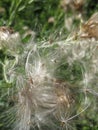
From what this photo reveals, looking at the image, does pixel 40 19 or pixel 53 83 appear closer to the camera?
pixel 53 83

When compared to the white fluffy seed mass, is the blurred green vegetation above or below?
above

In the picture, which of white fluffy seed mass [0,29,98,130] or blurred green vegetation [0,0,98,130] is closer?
white fluffy seed mass [0,29,98,130]

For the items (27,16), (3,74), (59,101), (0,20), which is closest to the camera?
(59,101)

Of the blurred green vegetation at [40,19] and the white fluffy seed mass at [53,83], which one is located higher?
the blurred green vegetation at [40,19]

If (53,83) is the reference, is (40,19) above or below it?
above

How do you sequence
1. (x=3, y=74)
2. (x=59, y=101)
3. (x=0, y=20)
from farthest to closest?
(x=0, y=20) < (x=3, y=74) < (x=59, y=101)

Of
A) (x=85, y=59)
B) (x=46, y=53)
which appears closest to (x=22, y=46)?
(x=46, y=53)

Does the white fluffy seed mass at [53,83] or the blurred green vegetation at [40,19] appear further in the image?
the blurred green vegetation at [40,19]

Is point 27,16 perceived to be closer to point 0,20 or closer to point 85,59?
point 0,20
